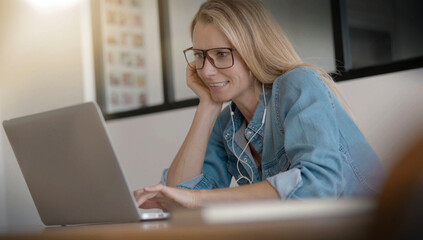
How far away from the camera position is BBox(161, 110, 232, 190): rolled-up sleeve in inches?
68.8

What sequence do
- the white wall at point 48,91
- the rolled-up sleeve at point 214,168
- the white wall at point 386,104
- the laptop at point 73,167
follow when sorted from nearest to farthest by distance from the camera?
the laptop at point 73,167 < the rolled-up sleeve at point 214,168 < the white wall at point 386,104 < the white wall at point 48,91

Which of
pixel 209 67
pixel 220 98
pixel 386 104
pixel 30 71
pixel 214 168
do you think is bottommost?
pixel 214 168

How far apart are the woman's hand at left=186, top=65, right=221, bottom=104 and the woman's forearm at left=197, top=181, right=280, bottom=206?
697mm

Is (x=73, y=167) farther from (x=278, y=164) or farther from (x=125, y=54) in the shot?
(x=125, y=54)

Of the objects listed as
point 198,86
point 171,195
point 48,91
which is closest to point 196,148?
point 198,86

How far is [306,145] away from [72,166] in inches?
20.2

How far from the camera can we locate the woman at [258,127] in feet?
3.89

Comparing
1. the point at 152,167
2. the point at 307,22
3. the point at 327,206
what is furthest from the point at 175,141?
the point at 327,206

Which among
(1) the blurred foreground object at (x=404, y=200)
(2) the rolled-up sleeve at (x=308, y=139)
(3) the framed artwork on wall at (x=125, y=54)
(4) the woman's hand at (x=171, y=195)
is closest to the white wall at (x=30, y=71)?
(3) the framed artwork on wall at (x=125, y=54)

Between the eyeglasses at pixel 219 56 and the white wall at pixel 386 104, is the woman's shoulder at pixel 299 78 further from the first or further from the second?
the white wall at pixel 386 104

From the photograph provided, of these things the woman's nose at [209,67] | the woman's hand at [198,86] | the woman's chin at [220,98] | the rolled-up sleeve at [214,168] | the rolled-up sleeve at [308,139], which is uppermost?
the woman's nose at [209,67]

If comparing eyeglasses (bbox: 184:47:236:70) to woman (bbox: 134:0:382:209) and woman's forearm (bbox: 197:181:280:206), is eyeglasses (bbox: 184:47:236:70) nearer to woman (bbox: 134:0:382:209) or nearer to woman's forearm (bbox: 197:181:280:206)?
woman (bbox: 134:0:382:209)

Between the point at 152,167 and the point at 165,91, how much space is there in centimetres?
52

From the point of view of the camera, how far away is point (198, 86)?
1883mm
